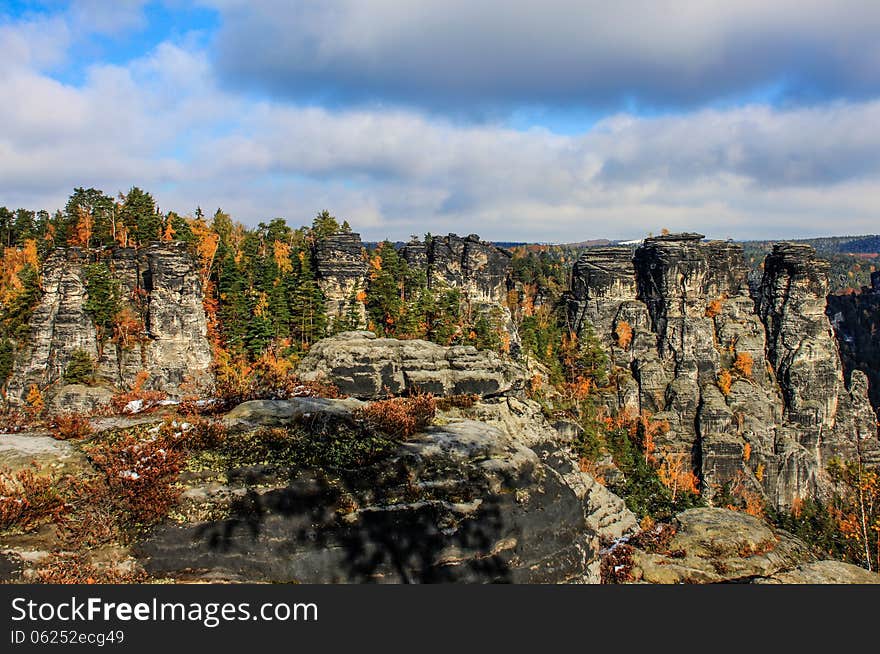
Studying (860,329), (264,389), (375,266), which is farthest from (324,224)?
(860,329)

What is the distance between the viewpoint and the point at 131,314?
5478 cm

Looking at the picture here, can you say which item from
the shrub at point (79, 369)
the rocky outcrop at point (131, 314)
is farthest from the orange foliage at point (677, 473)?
the shrub at point (79, 369)

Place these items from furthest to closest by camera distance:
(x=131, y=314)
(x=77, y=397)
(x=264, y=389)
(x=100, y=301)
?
1. (x=131, y=314)
2. (x=100, y=301)
3. (x=77, y=397)
4. (x=264, y=389)

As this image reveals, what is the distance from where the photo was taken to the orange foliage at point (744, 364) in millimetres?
91750

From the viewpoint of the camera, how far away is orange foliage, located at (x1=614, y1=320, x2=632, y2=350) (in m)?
95.8

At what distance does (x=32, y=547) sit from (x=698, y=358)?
3843 inches

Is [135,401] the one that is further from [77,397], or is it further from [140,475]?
[77,397]

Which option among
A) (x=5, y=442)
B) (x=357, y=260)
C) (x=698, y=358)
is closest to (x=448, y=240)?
(x=357, y=260)

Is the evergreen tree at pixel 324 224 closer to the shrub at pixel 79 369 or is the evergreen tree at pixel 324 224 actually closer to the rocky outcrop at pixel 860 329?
the shrub at pixel 79 369

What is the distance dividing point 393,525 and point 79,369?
51.1 metres

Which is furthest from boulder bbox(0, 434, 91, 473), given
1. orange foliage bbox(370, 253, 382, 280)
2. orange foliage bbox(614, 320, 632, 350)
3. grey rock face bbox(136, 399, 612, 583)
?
orange foliage bbox(614, 320, 632, 350)

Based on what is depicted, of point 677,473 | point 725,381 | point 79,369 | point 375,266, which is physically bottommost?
point 677,473

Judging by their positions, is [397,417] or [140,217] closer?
[397,417]

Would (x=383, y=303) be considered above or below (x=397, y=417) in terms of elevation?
above
